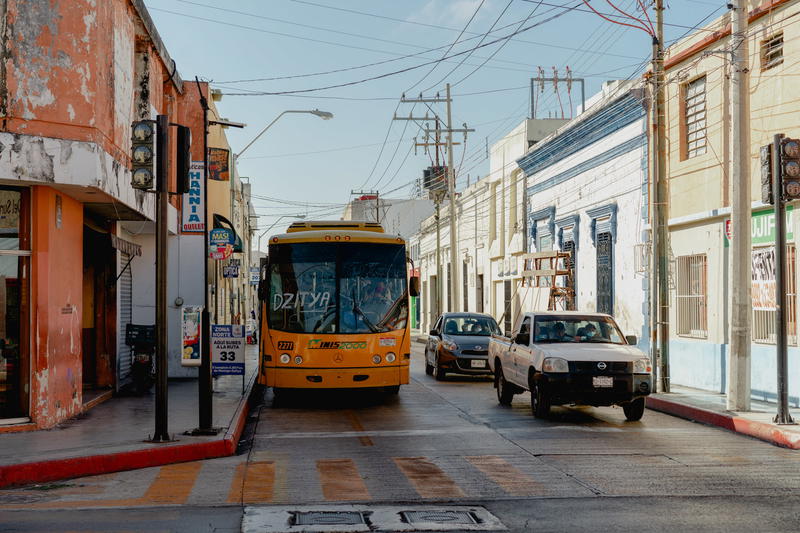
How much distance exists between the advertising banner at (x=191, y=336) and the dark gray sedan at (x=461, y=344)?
773 cm

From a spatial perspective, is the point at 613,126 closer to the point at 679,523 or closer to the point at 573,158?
the point at 573,158

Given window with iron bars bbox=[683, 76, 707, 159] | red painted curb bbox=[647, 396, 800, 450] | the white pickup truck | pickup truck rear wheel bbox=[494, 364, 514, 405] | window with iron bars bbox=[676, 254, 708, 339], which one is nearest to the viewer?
red painted curb bbox=[647, 396, 800, 450]

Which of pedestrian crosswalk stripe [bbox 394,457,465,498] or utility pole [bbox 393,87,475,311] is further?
utility pole [bbox 393,87,475,311]

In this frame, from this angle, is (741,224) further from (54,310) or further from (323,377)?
(54,310)

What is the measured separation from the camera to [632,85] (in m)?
23.1

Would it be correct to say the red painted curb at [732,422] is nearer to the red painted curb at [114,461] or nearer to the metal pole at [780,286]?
the metal pole at [780,286]

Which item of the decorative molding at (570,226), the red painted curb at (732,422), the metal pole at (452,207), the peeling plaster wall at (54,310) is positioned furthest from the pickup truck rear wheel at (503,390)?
the metal pole at (452,207)

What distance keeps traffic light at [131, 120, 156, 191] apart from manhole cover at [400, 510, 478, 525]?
18.6 ft

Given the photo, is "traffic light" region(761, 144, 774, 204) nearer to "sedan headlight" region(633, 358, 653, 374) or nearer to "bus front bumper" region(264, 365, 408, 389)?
"sedan headlight" region(633, 358, 653, 374)

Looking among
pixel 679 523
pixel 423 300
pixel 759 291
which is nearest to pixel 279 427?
pixel 679 523

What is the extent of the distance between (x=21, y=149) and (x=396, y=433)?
6.53m

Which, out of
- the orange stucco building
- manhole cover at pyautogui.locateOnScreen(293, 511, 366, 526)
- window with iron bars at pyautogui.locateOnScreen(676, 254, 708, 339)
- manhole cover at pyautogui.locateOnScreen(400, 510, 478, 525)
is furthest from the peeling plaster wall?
window with iron bars at pyautogui.locateOnScreen(676, 254, 708, 339)

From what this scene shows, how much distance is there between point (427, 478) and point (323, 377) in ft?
22.6

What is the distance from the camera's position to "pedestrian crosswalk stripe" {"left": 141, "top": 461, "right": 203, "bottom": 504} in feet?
28.4
